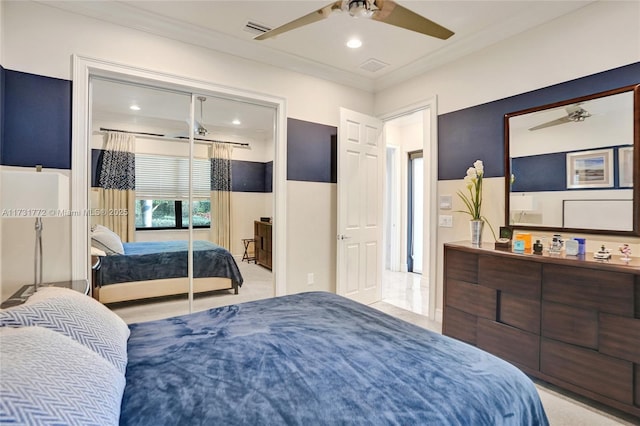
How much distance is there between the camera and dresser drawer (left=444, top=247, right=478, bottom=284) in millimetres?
2701

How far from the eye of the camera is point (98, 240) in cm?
276

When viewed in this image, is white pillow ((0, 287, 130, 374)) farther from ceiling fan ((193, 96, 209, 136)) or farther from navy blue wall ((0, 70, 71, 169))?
ceiling fan ((193, 96, 209, 136))

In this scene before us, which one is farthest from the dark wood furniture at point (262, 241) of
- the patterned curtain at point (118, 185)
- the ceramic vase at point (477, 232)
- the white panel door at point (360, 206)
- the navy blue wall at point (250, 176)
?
the ceramic vase at point (477, 232)

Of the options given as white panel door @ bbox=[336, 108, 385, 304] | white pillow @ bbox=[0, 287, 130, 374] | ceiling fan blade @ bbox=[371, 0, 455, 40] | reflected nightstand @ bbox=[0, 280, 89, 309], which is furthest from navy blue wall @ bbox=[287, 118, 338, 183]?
white pillow @ bbox=[0, 287, 130, 374]

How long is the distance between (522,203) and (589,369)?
1318 millimetres

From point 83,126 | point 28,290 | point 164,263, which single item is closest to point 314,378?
point 28,290

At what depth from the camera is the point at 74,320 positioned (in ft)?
3.73

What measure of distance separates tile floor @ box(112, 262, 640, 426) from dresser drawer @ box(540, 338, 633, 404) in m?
0.15

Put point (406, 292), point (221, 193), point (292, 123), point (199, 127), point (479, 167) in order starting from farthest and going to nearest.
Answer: point (406, 292) < point (292, 123) < point (221, 193) < point (199, 127) < point (479, 167)

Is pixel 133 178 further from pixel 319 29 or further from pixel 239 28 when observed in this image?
pixel 319 29

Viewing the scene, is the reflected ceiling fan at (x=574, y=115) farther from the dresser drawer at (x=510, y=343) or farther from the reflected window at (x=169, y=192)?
the reflected window at (x=169, y=192)

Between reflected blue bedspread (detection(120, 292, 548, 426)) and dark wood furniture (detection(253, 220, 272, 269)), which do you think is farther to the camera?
dark wood furniture (detection(253, 220, 272, 269))

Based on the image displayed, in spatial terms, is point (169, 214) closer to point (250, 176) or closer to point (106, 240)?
point (106, 240)

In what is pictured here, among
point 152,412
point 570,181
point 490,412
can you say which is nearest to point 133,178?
point 152,412
